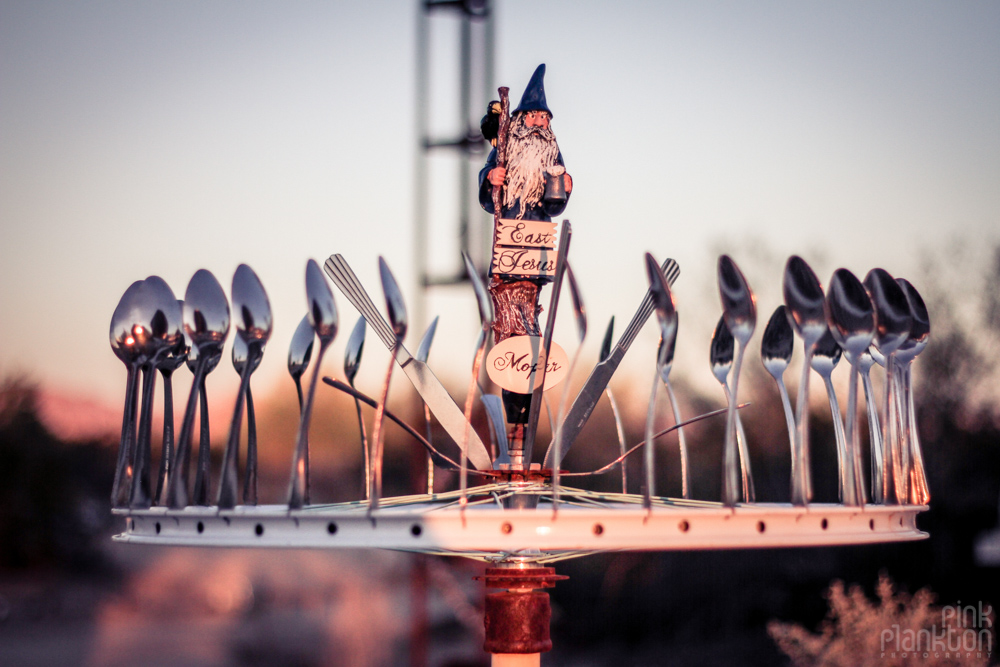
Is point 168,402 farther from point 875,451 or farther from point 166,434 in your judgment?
point 875,451

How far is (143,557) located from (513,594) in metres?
8.04

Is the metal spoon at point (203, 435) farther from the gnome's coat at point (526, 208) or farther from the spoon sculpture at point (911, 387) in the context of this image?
the spoon sculpture at point (911, 387)

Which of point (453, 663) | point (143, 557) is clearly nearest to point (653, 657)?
point (453, 663)

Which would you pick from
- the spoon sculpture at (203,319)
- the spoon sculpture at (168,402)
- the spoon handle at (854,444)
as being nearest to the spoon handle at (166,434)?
the spoon sculpture at (168,402)

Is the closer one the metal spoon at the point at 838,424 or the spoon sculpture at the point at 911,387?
the metal spoon at the point at 838,424

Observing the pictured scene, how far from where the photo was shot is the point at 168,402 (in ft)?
7.39

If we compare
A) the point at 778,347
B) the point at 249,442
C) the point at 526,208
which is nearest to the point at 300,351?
the point at 249,442

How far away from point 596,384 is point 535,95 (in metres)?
0.77

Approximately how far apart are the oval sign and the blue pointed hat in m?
0.60

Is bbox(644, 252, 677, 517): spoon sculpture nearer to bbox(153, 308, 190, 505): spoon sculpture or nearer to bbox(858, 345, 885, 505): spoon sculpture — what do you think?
bbox(858, 345, 885, 505): spoon sculpture

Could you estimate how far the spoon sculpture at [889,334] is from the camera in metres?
2.03

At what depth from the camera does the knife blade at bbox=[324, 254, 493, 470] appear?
7.00ft

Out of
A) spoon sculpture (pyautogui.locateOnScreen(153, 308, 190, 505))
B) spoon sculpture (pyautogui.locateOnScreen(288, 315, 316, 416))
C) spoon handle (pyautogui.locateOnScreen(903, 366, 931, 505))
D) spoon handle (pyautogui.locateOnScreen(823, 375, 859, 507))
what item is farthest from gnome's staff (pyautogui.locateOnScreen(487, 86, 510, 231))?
spoon handle (pyautogui.locateOnScreen(903, 366, 931, 505))

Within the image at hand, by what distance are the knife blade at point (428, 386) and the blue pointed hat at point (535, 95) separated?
67 centimetres
